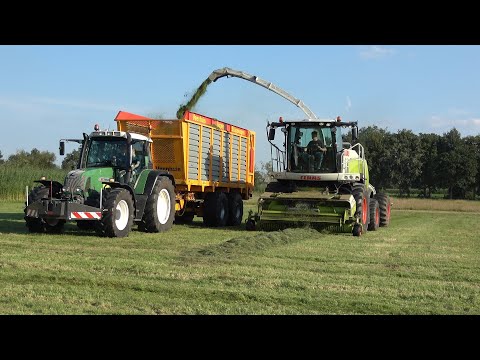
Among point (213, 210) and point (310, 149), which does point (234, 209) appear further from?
point (310, 149)

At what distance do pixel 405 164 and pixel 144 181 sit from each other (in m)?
57.2

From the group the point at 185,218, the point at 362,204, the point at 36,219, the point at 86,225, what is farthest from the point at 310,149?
the point at 36,219

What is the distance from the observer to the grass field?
591cm

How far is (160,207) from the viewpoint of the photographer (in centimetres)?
1434

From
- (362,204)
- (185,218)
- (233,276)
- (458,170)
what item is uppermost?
(458,170)

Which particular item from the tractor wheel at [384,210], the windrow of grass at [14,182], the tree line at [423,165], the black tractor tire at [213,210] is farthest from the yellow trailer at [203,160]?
the tree line at [423,165]

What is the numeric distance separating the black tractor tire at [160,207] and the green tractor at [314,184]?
231cm

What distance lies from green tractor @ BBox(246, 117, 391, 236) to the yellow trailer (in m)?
1.58

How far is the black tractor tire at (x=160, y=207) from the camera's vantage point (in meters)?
13.6
